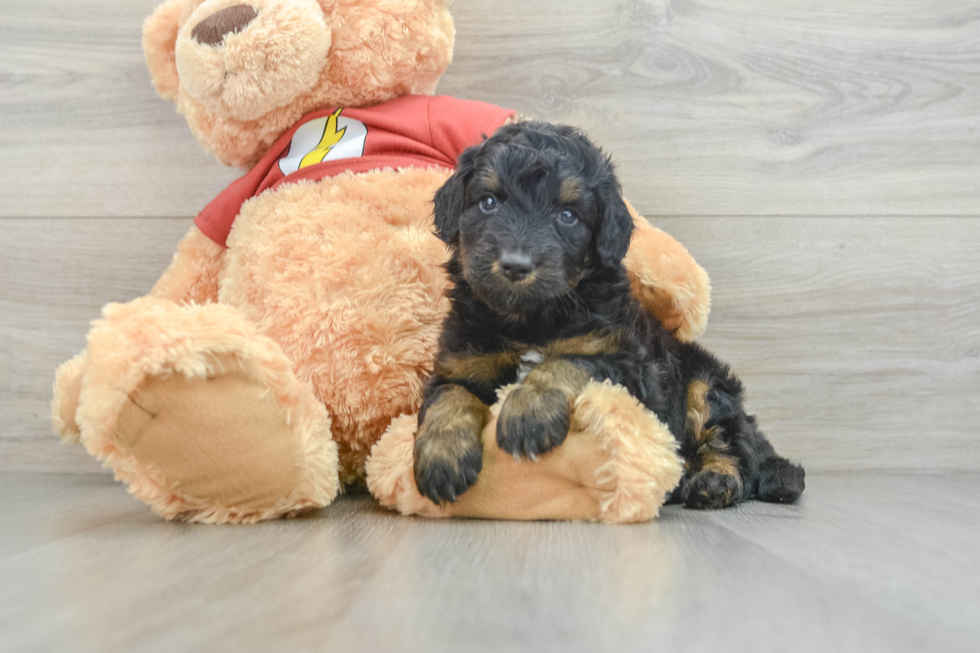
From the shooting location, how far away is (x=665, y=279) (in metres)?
1.96

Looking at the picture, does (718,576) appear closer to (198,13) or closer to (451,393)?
(451,393)

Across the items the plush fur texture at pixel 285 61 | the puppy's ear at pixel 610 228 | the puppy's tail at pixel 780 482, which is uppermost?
the plush fur texture at pixel 285 61

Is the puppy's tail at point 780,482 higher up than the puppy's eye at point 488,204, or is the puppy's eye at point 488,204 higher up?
the puppy's eye at point 488,204

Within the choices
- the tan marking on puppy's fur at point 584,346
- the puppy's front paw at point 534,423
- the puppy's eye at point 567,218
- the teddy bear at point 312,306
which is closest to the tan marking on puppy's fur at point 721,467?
the teddy bear at point 312,306

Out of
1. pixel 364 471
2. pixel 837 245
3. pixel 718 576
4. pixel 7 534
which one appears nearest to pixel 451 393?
pixel 364 471

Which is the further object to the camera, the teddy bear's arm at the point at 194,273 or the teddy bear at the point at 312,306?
the teddy bear's arm at the point at 194,273

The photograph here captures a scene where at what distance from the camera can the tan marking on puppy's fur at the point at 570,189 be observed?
156 cm

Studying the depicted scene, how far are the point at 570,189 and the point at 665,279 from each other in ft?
1.74

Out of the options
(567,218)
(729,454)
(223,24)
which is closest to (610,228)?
(567,218)

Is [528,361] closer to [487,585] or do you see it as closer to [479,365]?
[479,365]

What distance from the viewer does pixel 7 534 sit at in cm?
147

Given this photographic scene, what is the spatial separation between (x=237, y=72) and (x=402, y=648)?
1.56 meters

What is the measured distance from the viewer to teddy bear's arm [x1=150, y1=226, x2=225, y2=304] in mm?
2113

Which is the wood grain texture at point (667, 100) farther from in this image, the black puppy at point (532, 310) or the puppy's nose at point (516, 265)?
the puppy's nose at point (516, 265)
